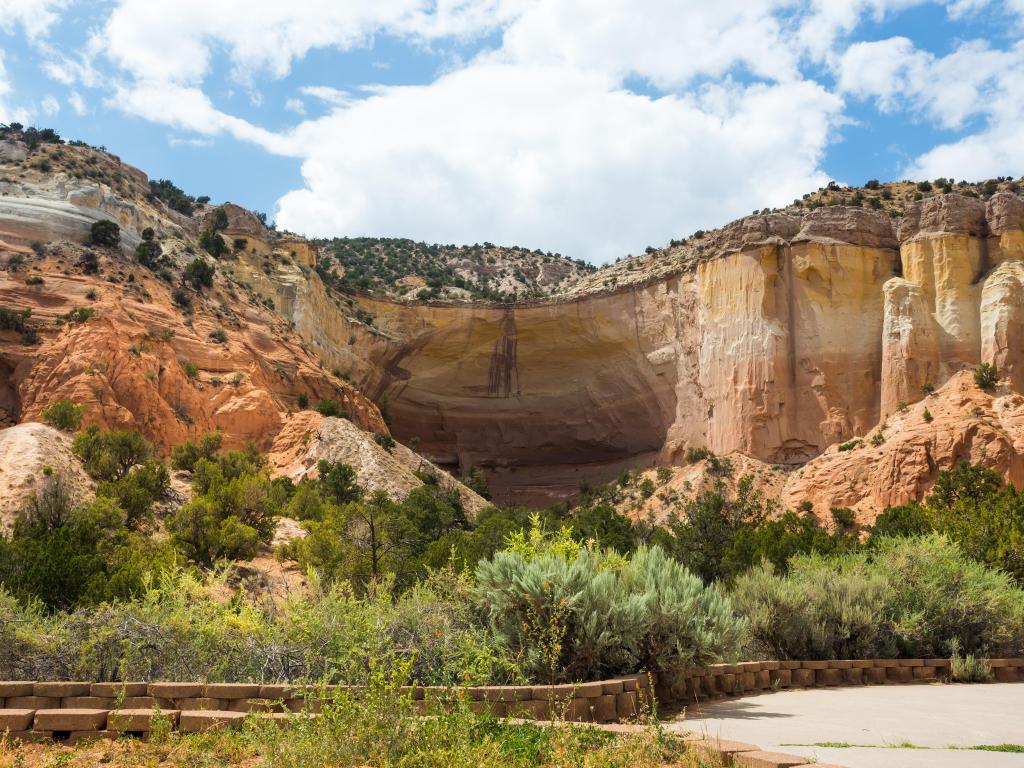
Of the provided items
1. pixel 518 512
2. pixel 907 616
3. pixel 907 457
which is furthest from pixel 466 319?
pixel 907 616

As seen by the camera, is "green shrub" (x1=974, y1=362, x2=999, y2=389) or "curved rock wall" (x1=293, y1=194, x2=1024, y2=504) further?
"curved rock wall" (x1=293, y1=194, x2=1024, y2=504)

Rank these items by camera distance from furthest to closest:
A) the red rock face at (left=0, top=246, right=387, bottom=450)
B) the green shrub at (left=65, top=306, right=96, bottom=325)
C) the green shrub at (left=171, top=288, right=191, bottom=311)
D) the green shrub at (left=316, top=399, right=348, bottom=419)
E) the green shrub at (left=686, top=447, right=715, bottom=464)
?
1. the green shrub at (left=686, top=447, right=715, bottom=464)
2. the green shrub at (left=316, top=399, right=348, bottom=419)
3. the green shrub at (left=171, top=288, right=191, bottom=311)
4. the green shrub at (left=65, top=306, right=96, bottom=325)
5. the red rock face at (left=0, top=246, right=387, bottom=450)

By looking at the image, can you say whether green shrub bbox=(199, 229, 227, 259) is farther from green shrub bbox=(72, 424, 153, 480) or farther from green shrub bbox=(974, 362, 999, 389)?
green shrub bbox=(974, 362, 999, 389)

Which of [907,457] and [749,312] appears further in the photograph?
[749,312]

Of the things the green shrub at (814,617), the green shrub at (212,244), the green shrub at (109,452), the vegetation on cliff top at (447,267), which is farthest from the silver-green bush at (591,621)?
the vegetation on cliff top at (447,267)

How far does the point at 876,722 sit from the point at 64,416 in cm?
2964

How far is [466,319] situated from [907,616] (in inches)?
1549

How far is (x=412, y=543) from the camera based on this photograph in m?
26.9

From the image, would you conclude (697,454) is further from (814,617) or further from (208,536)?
(814,617)

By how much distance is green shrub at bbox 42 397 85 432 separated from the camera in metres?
32.1

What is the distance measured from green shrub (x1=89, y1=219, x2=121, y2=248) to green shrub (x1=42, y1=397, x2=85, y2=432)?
38.8ft

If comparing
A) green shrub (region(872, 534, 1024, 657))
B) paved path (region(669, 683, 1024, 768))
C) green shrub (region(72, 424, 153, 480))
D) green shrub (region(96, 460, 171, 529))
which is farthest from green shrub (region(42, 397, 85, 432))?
paved path (region(669, 683, 1024, 768))

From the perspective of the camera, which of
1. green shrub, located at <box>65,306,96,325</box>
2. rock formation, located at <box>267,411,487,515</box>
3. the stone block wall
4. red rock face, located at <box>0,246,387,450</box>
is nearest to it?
the stone block wall

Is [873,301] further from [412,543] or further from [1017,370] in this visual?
[412,543]
